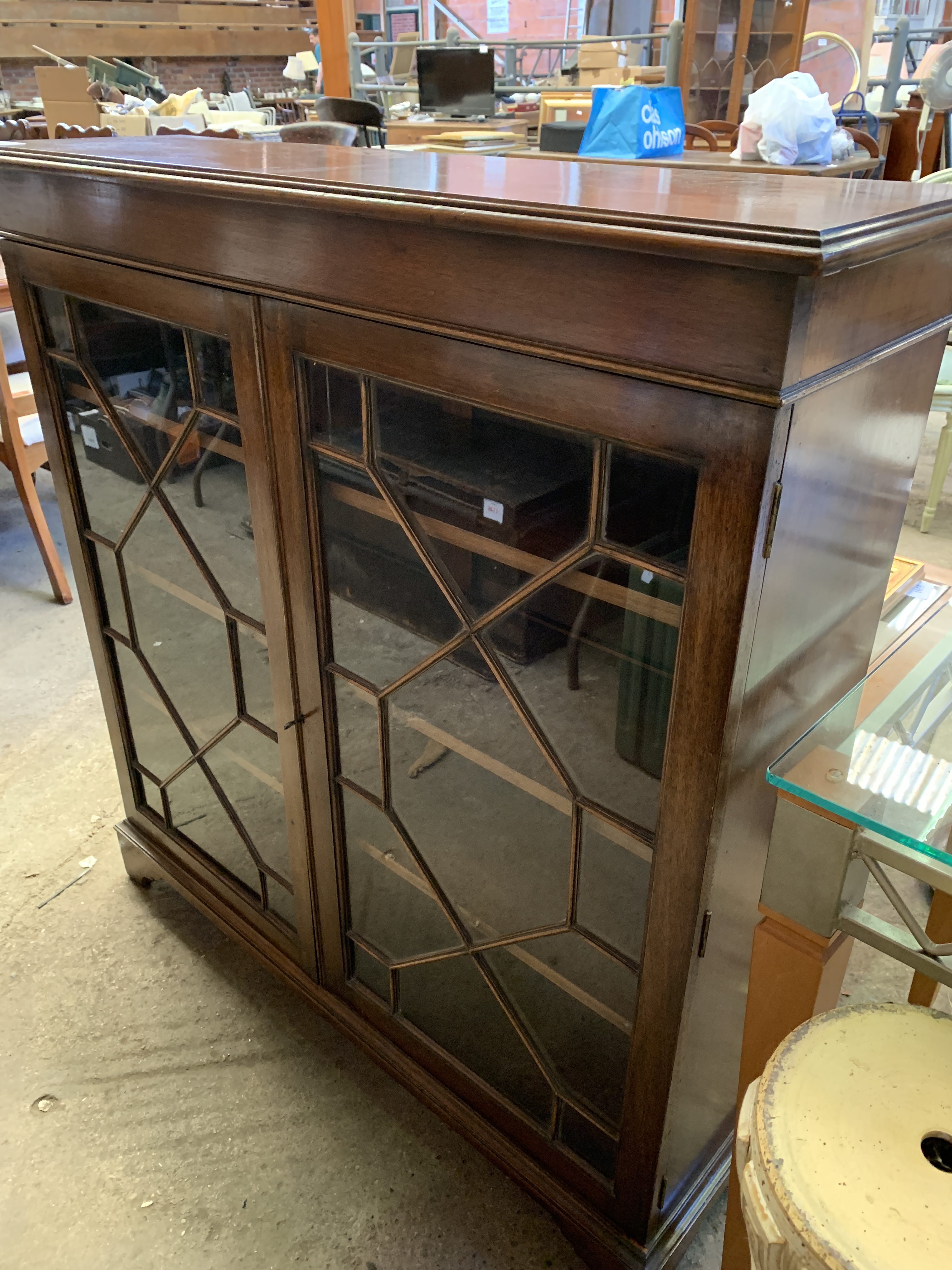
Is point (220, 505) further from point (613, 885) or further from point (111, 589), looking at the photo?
point (613, 885)

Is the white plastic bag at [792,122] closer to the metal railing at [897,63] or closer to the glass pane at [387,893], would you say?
the metal railing at [897,63]

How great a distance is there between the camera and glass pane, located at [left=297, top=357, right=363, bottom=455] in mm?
813

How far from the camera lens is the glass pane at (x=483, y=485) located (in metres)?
0.69

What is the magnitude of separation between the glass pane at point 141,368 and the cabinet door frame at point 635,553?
0.62ft

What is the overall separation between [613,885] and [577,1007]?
190mm

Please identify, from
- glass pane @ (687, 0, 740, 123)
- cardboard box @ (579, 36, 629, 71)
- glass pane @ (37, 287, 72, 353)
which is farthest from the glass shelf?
glass pane @ (687, 0, 740, 123)

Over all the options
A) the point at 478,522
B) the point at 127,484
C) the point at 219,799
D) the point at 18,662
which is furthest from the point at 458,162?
the point at 18,662

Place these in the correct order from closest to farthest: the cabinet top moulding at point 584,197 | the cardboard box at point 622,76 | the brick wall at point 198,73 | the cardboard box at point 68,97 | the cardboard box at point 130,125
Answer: the cabinet top moulding at point 584,197
the cardboard box at point 130,125
the cardboard box at point 68,97
the cardboard box at point 622,76
the brick wall at point 198,73

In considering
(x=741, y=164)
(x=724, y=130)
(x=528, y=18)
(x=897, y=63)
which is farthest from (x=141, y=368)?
(x=528, y=18)

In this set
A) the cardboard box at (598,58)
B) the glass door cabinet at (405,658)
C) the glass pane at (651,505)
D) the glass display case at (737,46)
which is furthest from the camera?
the cardboard box at (598,58)

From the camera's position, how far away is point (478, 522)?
78 centimetres

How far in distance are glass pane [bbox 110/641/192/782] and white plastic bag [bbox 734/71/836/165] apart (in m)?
2.18

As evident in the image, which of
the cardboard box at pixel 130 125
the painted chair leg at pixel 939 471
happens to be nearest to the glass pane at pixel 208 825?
the painted chair leg at pixel 939 471

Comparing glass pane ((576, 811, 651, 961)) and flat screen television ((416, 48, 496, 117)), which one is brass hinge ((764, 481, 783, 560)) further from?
flat screen television ((416, 48, 496, 117))
